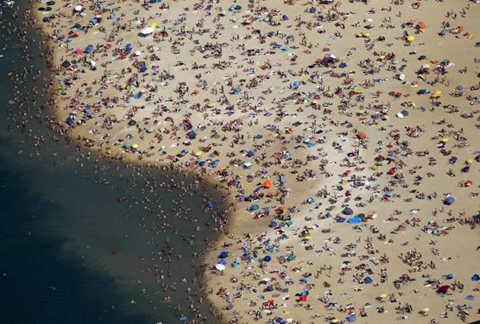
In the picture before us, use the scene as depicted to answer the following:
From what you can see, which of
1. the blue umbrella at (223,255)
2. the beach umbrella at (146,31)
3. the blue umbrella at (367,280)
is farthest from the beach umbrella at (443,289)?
the beach umbrella at (146,31)

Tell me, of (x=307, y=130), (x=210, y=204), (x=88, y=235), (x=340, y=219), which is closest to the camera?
(x=340, y=219)

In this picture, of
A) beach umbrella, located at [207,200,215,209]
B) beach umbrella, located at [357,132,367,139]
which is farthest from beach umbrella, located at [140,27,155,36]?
beach umbrella, located at [357,132,367,139]

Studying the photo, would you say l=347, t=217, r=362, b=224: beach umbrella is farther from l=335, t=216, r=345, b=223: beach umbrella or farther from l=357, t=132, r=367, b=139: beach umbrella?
l=357, t=132, r=367, b=139: beach umbrella

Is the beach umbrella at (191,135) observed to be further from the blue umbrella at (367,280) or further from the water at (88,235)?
the blue umbrella at (367,280)

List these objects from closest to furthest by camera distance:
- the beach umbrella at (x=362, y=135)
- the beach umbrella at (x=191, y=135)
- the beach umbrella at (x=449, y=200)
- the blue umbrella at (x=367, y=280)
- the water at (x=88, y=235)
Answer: the blue umbrella at (x=367, y=280), the water at (x=88, y=235), the beach umbrella at (x=449, y=200), the beach umbrella at (x=362, y=135), the beach umbrella at (x=191, y=135)

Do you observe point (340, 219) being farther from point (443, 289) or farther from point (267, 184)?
point (443, 289)

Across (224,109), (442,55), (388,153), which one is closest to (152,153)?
(224,109)

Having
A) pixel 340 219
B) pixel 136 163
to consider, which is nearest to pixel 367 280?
pixel 340 219
